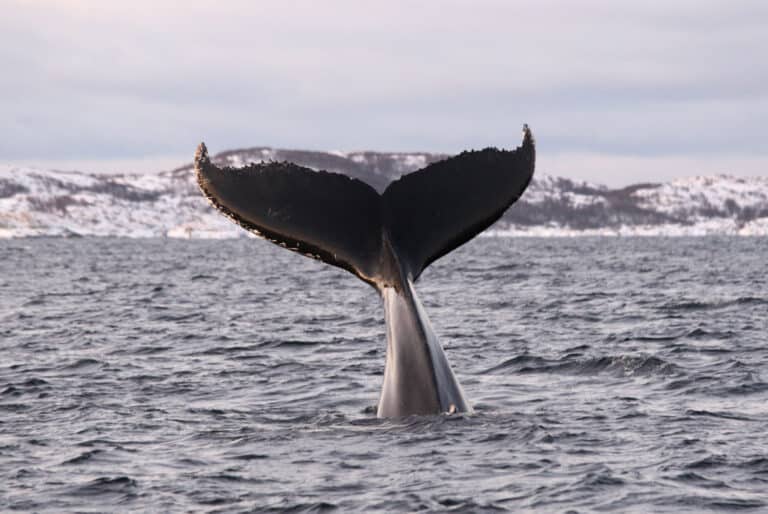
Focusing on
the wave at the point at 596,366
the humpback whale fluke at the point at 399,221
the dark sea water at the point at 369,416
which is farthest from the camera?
the wave at the point at 596,366

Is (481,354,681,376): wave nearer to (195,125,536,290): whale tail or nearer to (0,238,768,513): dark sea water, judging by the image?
(0,238,768,513): dark sea water

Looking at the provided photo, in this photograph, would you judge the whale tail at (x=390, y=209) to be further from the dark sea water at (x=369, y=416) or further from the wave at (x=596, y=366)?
the wave at (x=596, y=366)

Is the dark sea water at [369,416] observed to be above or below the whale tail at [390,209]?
below

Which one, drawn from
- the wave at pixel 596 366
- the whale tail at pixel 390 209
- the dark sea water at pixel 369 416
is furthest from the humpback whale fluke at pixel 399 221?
the wave at pixel 596 366

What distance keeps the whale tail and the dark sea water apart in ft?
5.18

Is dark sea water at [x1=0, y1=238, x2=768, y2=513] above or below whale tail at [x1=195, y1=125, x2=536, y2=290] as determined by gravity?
below

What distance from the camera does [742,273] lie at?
48719mm

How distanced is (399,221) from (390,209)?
14 centimetres

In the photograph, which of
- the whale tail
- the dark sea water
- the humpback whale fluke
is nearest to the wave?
the dark sea water

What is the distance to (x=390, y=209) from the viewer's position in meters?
11.5

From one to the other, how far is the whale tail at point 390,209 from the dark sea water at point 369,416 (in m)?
1.58

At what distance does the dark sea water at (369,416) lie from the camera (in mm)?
9352

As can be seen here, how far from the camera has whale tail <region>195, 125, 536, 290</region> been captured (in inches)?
429

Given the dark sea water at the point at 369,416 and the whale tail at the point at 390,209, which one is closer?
the dark sea water at the point at 369,416
